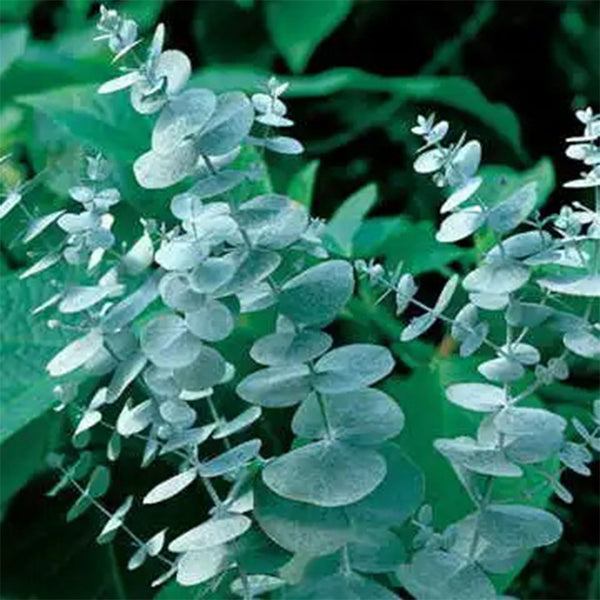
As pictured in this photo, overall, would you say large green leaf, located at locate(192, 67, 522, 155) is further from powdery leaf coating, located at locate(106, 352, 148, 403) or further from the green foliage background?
powdery leaf coating, located at locate(106, 352, 148, 403)

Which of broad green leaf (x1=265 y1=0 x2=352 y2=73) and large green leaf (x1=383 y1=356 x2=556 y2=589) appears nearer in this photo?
large green leaf (x1=383 y1=356 x2=556 y2=589)

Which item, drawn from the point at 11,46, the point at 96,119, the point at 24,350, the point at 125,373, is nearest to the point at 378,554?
the point at 125,373

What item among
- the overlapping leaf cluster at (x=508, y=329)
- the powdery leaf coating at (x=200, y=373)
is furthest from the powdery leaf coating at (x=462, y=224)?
the powdery leaf coating at (x=200, y=373)

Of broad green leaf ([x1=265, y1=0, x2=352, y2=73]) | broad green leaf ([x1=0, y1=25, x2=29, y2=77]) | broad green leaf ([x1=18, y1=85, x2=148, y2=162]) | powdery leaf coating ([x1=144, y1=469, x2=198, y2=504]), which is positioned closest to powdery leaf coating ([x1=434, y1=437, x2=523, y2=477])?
powdery leaf coating ([x1=144, y1=469, x2=198, y2=504])

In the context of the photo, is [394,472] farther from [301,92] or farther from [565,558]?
[301,92]

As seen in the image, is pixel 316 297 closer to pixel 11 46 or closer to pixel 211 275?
pixel 211 275

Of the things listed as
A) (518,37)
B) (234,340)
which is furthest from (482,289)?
(518,37)
